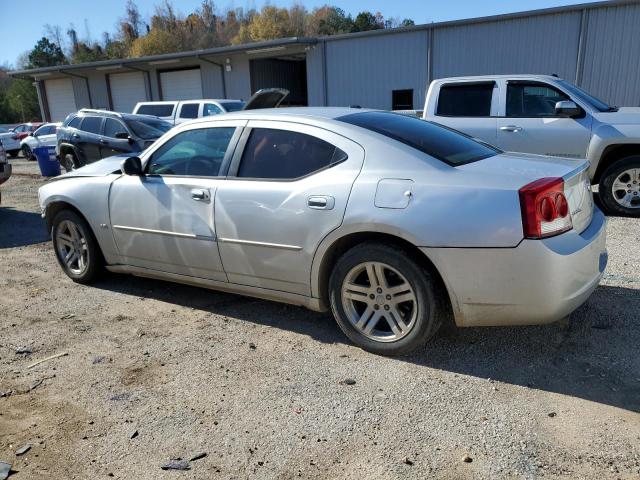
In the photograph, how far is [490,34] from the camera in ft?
60.4

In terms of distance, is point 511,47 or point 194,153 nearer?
point 194,153

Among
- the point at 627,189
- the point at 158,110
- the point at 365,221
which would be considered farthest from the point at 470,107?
the point at 158,110

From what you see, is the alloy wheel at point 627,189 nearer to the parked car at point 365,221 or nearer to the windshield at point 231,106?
the parked car at point 365,221

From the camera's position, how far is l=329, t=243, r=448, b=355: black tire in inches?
129

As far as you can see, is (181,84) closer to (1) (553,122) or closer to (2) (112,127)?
(2) (112,127)

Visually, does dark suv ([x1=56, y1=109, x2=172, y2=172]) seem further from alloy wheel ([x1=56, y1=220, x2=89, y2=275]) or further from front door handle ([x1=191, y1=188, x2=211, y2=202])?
front door handle ([x1=191, y1=188, x2=211, y2=202])

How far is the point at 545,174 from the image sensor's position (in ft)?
10.7

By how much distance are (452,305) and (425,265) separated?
294mm

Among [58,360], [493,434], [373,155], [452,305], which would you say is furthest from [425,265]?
[58,360]

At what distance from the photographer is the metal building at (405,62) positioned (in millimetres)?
16938

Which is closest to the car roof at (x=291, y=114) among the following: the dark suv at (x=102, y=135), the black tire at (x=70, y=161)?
the dark suv at (x=102, y=135)

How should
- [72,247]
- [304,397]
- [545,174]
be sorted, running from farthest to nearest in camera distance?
1. [72,247]
2. [545,174]
3. [304,397]

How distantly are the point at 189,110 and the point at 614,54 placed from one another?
13.6 m

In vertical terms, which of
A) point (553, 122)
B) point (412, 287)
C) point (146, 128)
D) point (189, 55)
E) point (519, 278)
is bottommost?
point (412, 287)
